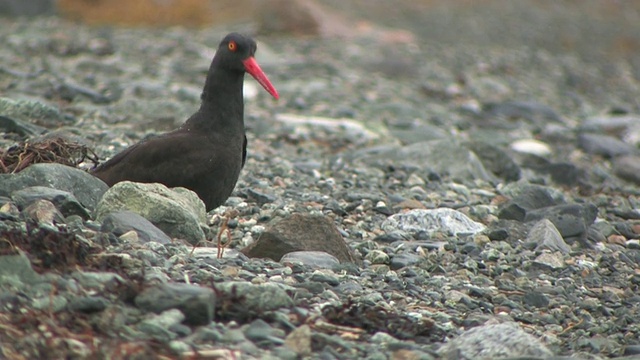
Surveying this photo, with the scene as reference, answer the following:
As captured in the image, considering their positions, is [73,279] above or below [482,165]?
above

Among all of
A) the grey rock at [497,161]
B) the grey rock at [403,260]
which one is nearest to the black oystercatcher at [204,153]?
the grey rock at [403,260]

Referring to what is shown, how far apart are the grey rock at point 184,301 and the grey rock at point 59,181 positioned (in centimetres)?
187

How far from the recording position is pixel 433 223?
298 inches

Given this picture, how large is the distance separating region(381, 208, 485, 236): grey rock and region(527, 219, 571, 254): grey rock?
394 millimetres

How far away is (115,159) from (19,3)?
44.2 ft

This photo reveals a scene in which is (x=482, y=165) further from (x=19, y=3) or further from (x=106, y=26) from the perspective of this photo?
(x=19, y=3)

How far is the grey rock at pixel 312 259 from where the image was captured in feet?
19.6

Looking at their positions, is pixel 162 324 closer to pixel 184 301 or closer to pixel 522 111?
pixel 184 301

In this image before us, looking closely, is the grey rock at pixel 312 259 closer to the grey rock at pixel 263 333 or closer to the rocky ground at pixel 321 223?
the rocky ground at pixel 321 223

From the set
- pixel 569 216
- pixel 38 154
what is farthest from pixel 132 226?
pixel 569 216

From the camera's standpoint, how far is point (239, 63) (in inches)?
292

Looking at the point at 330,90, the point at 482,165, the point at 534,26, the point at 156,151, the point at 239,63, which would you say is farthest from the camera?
the point at 534,26

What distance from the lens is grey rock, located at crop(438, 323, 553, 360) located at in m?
4.74

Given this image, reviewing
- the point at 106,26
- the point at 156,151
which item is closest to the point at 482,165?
the point at 156,151
